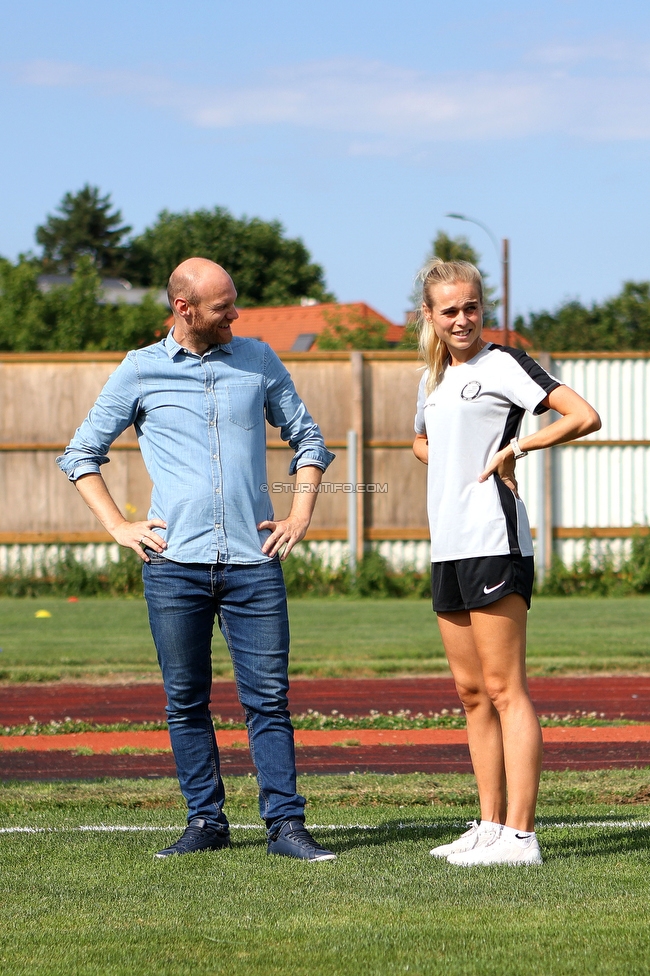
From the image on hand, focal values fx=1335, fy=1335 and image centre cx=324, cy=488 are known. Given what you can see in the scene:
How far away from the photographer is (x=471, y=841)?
4.77 meters

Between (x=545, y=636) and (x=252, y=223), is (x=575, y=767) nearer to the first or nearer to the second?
(x=545, y=636)

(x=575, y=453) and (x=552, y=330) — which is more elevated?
(x=552, y=330)

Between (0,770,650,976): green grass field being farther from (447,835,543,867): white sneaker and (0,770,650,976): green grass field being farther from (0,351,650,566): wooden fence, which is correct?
(0,351,650,566): wooden fence

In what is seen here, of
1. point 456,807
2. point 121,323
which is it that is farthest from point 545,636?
point 121,323

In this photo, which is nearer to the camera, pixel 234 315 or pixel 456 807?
pixel 234 315

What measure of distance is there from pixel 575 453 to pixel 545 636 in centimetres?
785

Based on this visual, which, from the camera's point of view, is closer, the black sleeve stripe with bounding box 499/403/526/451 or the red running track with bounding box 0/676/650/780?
the black sleeve stripe with bounding box 499/403/526/451

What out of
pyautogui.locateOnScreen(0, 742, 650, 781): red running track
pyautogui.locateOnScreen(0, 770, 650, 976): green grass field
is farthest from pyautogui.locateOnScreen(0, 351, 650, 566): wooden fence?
pyautogui.locateOnScreen(0, 770, 650, 976): green grass field

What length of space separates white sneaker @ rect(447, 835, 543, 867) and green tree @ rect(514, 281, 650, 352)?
55451 mm

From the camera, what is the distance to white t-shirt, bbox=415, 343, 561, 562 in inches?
181

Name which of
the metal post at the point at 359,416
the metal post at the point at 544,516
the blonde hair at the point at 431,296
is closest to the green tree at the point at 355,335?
the metal post at the point at 359,416

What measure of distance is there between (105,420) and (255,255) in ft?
259

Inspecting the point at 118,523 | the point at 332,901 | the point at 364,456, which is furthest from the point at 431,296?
the point at 364,456

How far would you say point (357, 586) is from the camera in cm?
2070
